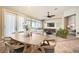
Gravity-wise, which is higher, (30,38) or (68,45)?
(30,38)

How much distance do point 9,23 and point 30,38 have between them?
0.52m

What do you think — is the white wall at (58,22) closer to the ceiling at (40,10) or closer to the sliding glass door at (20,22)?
the ceiling at (40,10)

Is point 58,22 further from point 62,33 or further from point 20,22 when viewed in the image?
point 20,22

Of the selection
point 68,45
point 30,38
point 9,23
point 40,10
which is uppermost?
point 40,10

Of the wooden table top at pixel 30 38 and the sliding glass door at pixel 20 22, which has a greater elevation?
the sliding glass door at pixel 20 22

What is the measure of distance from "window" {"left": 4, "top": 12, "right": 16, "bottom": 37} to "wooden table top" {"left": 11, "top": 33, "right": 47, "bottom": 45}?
0.11m

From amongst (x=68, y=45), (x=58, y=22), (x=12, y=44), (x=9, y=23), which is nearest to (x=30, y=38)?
(x=12, y=44)

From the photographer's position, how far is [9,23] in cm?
270

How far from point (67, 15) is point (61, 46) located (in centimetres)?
62

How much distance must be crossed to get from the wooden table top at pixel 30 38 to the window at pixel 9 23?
0.11 metres

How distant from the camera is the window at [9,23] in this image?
267cm

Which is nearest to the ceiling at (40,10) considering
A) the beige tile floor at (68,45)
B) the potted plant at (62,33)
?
the potted plant at (62,33)

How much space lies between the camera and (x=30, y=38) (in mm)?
2727
